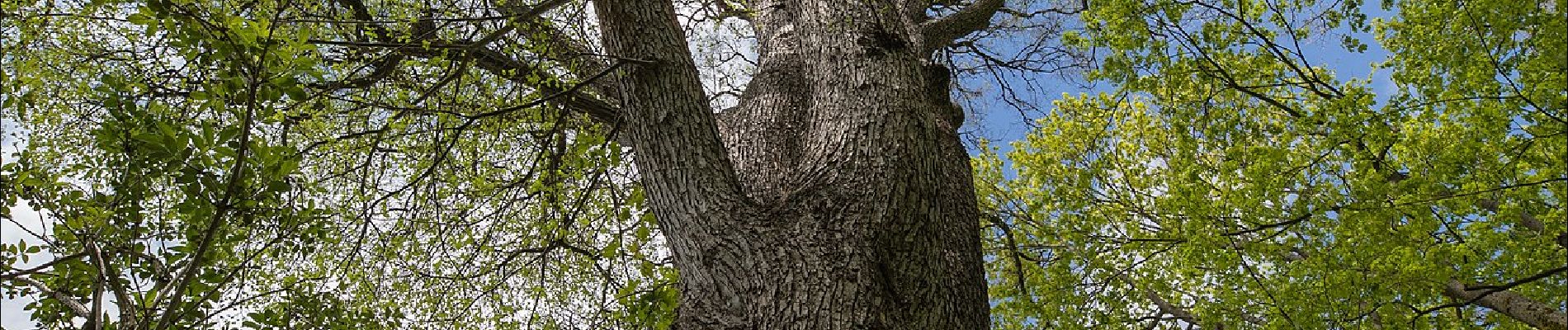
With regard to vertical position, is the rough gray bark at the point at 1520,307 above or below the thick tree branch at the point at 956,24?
below

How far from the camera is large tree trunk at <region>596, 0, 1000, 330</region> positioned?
2986 mm

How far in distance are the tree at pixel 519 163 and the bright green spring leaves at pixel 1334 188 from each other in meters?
1.52

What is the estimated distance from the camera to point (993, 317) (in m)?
8.09

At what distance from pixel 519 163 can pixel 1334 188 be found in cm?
481

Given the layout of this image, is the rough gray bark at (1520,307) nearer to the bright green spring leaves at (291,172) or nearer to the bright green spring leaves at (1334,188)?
the bright green spring leaves at (1334,188)

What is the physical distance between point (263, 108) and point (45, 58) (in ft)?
12.8

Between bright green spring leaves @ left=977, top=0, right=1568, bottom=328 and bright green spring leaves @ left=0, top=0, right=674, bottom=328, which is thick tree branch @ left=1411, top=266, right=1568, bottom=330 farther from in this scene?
bright green spring leaves @ left=0, top=0, right=674, bottom=328

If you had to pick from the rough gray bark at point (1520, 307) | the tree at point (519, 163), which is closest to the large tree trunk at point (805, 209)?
the tree at point (519, 163)

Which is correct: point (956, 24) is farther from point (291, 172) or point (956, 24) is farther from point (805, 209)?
point (291, 172)

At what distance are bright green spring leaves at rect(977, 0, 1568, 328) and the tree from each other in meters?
1.52

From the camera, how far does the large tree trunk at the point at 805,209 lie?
A: 299cm

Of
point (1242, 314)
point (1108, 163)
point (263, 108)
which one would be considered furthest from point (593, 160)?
point (1242, 314)

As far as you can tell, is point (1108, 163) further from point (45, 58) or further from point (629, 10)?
point (45, 58)

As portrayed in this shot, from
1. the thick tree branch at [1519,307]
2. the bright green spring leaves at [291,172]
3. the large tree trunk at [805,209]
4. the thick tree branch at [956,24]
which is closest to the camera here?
the bright green spring leaves at [291,172]
